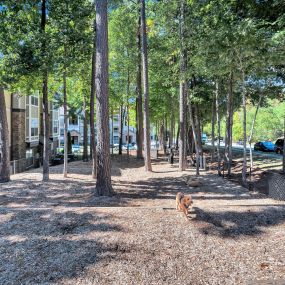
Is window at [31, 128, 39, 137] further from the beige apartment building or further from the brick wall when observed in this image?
the brick wall

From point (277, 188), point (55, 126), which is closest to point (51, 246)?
point (277, 188)

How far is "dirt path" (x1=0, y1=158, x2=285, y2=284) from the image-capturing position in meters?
4.02

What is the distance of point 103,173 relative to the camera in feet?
26.6

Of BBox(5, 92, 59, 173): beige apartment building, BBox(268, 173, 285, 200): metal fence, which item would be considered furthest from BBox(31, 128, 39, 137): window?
BBox(268, 173, 285, 200): metal fence

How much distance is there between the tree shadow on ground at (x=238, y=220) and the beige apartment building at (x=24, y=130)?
1454cm

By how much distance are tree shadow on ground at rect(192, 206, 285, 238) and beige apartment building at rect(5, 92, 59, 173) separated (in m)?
14.5

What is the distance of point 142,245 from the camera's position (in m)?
4.71

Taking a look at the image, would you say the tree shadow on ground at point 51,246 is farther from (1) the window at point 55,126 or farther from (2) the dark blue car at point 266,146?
(1) the window at point 55,126

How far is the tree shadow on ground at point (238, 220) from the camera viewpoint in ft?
17.2

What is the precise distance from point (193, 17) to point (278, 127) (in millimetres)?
36687

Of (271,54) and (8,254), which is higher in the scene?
(271,54)

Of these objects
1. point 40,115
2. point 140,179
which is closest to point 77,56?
point 140,179

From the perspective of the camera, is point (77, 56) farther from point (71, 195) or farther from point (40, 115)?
point (40, 115)

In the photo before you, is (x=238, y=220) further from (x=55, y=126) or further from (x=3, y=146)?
(x=55, y=126)
